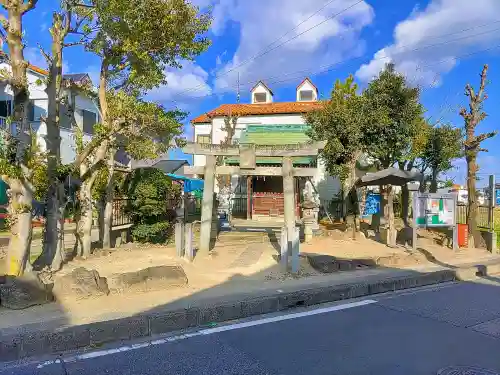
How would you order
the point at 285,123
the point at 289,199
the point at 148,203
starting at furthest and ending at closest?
the point at 285,123 < the point at 148,203 < the point at 289,199

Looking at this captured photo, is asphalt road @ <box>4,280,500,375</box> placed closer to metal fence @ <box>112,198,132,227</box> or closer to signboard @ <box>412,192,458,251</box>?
signboard @ <box>412,192,458,251</box>

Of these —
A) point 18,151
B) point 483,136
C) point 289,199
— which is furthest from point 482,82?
point 18,151

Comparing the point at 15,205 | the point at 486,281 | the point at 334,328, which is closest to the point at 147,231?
the point at 15,205

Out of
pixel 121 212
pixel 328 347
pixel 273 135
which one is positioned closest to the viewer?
pixel 328 347

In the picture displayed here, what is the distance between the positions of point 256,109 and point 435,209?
16.5 m

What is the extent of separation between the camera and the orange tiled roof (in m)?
26.5

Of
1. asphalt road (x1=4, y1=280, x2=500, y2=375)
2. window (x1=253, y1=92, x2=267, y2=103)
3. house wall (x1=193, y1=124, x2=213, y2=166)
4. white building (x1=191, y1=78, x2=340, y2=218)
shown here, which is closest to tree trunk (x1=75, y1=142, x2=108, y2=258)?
asphalt road (x1=4, y1=280, x2=500, y2=375)

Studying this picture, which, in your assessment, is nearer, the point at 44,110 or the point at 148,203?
the point at 148,203

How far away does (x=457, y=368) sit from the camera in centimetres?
434

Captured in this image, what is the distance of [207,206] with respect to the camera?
1085cm

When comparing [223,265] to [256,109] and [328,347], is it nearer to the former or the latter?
[328,347]

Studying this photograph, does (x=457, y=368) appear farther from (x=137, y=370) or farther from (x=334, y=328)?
(x=137, y=370)

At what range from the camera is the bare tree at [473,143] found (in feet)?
45.7

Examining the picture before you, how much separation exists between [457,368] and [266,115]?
23.4 meters
